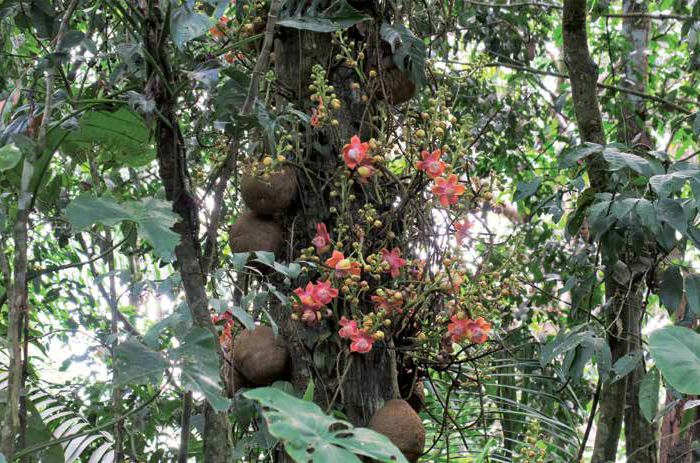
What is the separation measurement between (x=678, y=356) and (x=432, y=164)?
0.56m

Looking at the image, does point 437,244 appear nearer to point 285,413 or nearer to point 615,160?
point 615,160

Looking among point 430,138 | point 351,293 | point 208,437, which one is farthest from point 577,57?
point 208,437

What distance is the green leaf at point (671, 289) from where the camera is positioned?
1650 millimetres

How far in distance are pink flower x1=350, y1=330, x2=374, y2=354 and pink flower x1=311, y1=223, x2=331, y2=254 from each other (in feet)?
0.59

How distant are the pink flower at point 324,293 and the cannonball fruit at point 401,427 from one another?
9.1 inches

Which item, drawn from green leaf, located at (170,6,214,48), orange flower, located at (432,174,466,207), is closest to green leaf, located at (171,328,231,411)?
green leaf, located at (170,6,214,48)

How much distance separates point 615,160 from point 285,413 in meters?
1.10

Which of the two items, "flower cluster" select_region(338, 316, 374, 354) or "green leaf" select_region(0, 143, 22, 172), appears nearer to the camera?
"green leaf" select_region(0, 143, 22, 172)

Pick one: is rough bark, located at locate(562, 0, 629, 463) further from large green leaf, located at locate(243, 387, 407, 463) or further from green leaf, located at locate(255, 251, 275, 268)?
large green leaf, located at locate(243, 387, 407, 463)

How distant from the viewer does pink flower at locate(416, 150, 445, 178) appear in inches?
56.7

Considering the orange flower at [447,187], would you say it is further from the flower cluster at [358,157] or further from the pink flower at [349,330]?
the pink flower at [349,330]

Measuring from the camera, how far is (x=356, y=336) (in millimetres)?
1383

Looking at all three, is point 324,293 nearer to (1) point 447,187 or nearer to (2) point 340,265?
(2) point 340,265

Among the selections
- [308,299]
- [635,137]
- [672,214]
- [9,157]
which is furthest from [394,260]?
[635,137]
